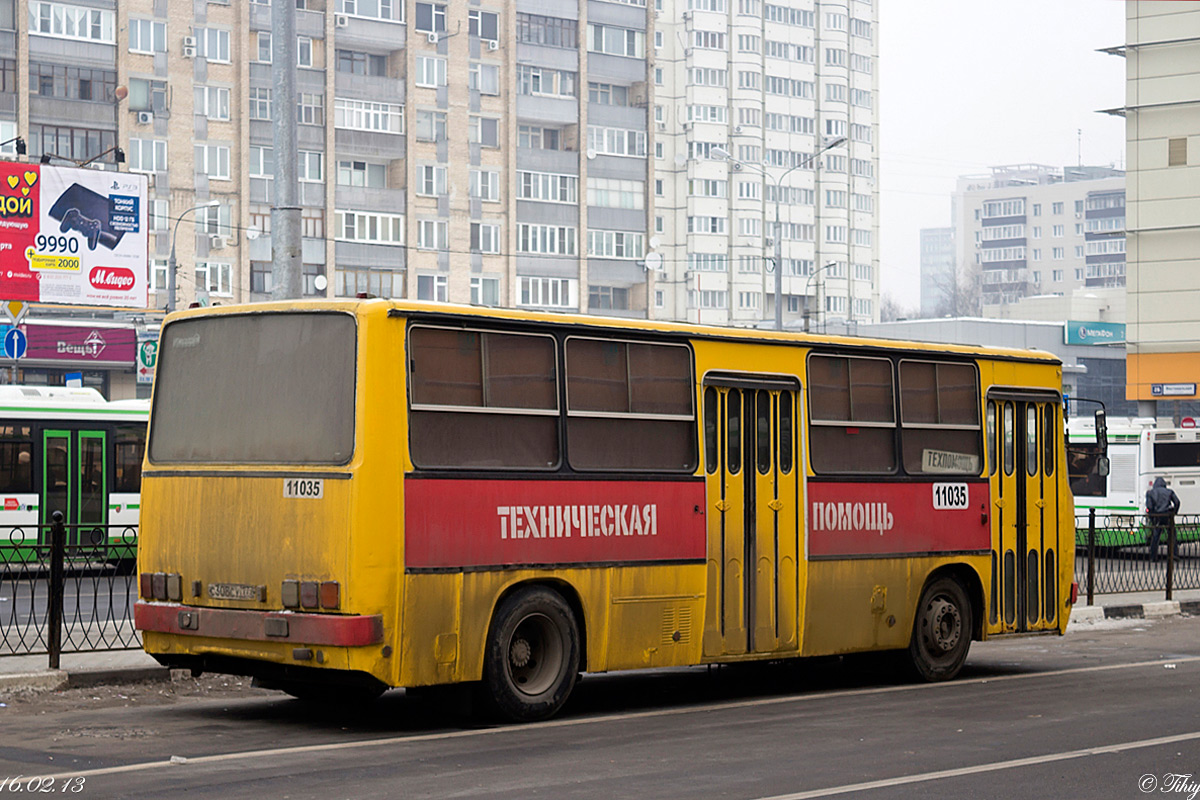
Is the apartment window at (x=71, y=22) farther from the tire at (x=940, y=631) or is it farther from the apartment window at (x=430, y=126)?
the tire at (x=940, y=631)

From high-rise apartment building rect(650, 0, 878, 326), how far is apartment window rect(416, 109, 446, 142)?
37660mm

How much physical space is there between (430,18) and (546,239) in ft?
40.0

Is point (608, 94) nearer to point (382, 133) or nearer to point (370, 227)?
point (382, 133)

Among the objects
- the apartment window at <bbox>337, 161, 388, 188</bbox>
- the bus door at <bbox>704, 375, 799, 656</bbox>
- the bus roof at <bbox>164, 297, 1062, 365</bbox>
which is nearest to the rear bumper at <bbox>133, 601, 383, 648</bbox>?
the bus roof at <bbox>164, 297, 1062, 365</bbox>

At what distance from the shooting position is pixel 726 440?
504 inches

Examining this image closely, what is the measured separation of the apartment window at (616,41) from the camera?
86000 millimetres

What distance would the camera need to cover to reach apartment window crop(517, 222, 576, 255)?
80750 mm

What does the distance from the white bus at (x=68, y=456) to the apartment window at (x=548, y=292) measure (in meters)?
51.7

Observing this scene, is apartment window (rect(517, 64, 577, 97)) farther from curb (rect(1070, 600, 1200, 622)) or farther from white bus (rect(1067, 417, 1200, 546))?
curb (rect(1070, 600, 1200, 622))

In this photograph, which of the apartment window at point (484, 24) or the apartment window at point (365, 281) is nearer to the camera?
the apartment window at point (365, 281)

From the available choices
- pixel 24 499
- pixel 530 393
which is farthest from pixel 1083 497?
pixel 530 393

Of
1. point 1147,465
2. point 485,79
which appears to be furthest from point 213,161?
point 1147,465

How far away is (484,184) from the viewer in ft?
259

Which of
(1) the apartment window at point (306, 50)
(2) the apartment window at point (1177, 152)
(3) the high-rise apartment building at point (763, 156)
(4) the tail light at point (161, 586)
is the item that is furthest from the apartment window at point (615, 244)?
(4) the tail light at point (161, 586)
